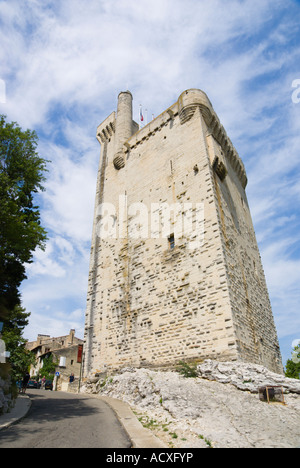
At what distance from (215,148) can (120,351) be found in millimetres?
10331

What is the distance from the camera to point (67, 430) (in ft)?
19.0

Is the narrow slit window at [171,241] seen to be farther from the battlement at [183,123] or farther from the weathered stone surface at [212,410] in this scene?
the battlement at [183,123]

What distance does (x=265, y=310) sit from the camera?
14969 mm

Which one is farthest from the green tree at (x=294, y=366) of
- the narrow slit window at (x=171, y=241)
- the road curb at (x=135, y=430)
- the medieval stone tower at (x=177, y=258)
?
the road curb at (x=135, y=430)

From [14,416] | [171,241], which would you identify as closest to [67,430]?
[14,416]

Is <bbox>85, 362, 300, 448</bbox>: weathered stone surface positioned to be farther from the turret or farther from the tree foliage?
the turret

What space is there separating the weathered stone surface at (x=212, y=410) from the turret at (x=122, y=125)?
13139mm

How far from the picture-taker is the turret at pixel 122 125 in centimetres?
1938

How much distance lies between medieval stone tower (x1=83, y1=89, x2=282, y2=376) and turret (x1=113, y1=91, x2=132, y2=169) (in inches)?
5.0

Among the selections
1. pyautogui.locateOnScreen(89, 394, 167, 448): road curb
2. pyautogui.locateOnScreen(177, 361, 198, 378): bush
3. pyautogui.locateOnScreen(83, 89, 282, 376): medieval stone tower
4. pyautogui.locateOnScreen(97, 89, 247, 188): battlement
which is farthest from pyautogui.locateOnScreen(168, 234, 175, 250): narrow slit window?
pyautogui.locateOnScreen(89, 394, 167, 448): road curb

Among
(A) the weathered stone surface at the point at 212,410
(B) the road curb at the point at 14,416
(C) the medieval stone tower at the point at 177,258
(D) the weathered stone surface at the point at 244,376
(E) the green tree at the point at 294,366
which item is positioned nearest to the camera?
(A) the weathered stone surface at the point at 212,410

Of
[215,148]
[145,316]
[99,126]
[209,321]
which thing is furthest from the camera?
[99,126]
